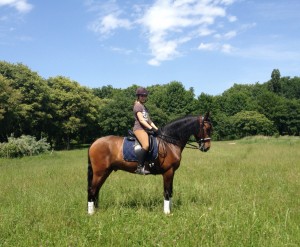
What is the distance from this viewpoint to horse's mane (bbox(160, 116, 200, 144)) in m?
9.05

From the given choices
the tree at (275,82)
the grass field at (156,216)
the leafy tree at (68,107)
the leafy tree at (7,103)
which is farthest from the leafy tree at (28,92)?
the tree at (275,82)

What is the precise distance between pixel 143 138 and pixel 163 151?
Answer: 0.69 m

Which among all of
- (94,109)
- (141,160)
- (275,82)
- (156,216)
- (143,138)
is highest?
(275,82)

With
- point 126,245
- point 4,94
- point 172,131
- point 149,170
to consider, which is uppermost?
point 4,94

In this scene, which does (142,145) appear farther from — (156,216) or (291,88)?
(291,88)

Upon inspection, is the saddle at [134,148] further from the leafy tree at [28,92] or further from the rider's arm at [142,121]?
the leafy tree at [28,92]

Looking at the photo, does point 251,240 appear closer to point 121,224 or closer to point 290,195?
point 121,224

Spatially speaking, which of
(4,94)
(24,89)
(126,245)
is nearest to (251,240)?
(126,245)

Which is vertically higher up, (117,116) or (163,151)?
(117,116)

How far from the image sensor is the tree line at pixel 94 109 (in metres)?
48.0

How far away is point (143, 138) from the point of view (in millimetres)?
8500

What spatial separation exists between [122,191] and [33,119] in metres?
42.1

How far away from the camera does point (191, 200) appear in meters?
9.62

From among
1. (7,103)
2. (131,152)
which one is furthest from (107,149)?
(7,103)
